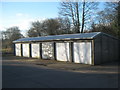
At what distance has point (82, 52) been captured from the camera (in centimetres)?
1666

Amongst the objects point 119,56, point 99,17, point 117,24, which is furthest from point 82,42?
point 99,17

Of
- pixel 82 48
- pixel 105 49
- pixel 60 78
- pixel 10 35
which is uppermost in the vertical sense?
pixel 10 35

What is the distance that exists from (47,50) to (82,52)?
626cm

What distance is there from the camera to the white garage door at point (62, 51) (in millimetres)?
18534

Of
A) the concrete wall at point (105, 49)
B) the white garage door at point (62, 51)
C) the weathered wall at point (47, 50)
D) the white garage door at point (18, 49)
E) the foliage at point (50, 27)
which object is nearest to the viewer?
the concrete wall at point (105, 49)

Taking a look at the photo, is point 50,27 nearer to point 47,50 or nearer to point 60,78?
point 47,50

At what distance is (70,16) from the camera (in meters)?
36.8

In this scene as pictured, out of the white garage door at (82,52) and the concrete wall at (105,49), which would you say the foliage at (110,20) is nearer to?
the concrete wall at (105,49)

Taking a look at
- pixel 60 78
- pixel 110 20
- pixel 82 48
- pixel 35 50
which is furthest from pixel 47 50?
pixel 110 20

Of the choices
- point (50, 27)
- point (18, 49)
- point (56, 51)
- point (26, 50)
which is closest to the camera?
point (56, 51)

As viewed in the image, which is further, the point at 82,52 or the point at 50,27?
the point at 50,27

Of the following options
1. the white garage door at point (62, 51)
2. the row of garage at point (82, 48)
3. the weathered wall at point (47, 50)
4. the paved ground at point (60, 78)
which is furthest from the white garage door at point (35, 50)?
the paved ground at point (60, 78)

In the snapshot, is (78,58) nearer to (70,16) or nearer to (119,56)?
(119,56)

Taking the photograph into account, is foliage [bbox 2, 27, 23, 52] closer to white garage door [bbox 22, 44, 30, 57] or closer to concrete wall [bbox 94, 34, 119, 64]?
white garage door [bbox 22, 44, 30, 57]
